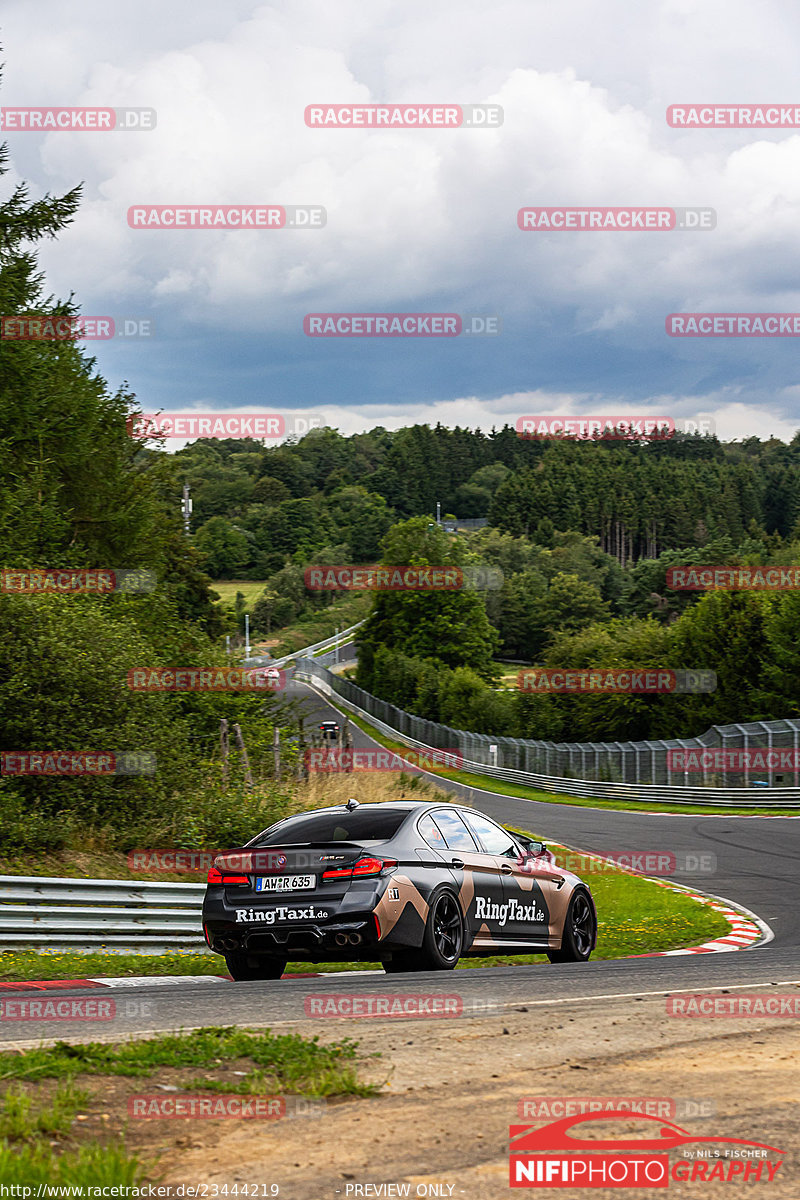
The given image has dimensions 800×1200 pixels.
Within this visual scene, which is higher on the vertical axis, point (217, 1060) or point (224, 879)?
point (224, 879)

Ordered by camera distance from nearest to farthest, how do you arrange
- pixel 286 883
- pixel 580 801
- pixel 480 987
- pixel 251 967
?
pixel 480 987 → pixel 286 883 → pixel 251 967 → pixel 580 801

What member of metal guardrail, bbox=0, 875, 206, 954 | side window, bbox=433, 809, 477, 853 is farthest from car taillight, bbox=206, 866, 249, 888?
metal guardrail, bbox=0, 875, 206, 954

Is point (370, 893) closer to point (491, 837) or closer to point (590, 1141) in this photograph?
point (491, 837)

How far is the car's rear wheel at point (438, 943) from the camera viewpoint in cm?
→ 912

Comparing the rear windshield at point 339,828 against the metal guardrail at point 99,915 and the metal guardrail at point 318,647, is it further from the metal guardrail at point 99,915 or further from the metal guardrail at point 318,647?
the metal guardrail at point 318,647

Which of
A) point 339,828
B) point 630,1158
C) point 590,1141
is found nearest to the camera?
point 630,1158

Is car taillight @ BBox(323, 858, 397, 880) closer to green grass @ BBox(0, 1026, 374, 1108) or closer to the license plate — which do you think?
the license plate

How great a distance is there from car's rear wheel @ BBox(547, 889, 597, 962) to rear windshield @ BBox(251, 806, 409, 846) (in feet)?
8.28

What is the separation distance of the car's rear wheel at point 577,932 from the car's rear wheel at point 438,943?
1936 mm

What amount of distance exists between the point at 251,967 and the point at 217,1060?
4295mm

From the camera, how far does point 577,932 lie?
11.5 m

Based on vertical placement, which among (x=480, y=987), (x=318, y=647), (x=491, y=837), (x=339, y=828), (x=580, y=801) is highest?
(x=318, y=647)

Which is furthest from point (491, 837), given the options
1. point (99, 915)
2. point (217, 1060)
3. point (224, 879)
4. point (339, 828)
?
point (217, 1060)

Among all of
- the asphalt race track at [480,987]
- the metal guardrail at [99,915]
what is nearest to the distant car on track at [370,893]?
the asphalt race track at [480,987]
